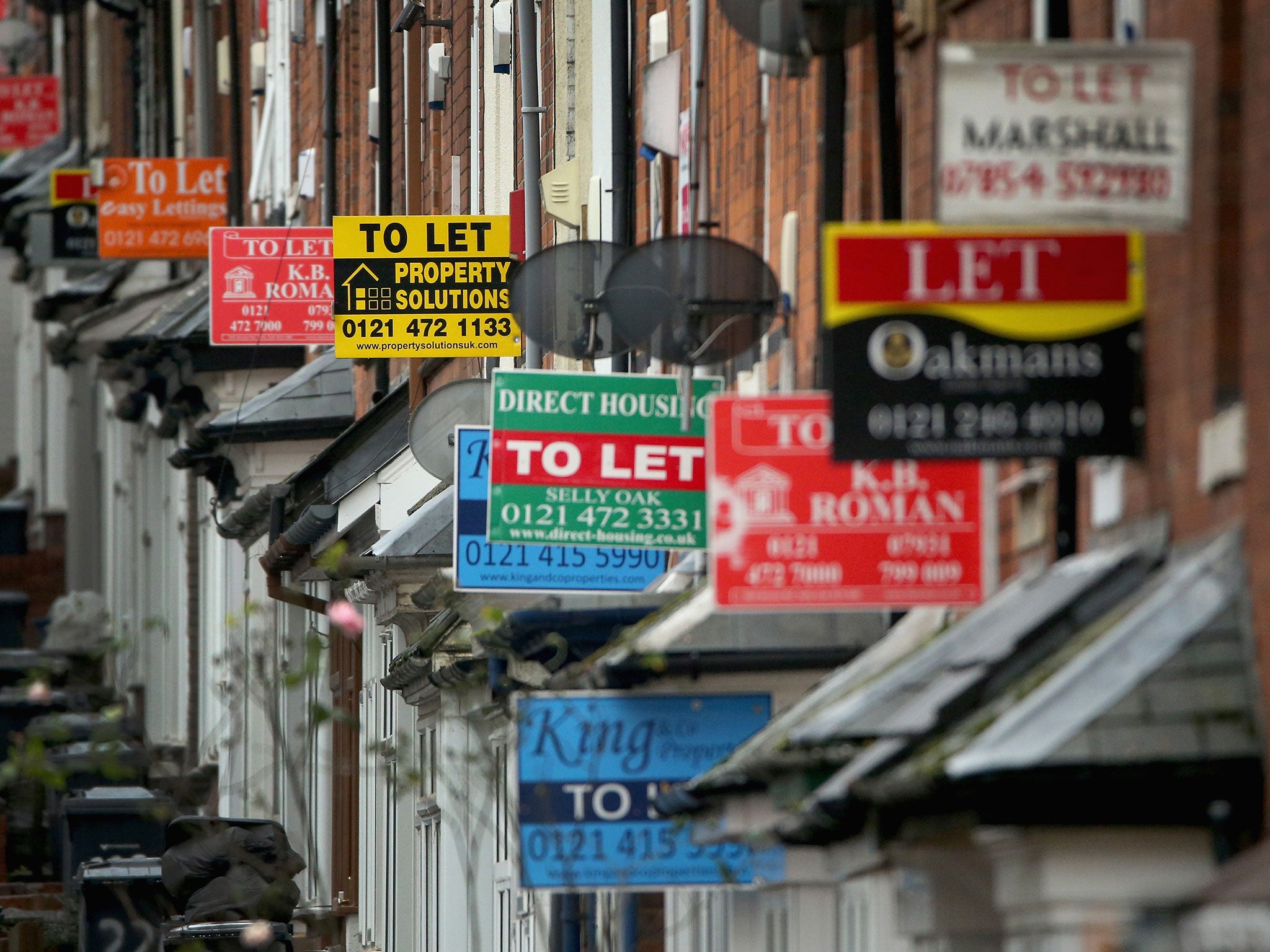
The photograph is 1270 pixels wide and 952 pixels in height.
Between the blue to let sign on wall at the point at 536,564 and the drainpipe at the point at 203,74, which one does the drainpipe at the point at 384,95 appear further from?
the drainpipe at the point at 203,74

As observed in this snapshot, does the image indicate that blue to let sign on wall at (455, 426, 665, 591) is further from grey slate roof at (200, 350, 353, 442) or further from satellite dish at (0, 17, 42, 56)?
satellite dish at (0, 17, 42, 56)

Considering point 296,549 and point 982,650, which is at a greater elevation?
point 296,549

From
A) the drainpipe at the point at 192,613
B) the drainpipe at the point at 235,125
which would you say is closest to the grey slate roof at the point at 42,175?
the drainpipe at the point at 192,613

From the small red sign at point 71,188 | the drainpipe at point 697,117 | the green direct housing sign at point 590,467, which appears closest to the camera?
the green direct housing sign at point 590,467

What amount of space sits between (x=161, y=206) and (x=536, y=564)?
54.7 ft

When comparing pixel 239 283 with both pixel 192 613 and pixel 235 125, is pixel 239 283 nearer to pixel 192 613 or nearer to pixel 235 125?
pixel 235 125

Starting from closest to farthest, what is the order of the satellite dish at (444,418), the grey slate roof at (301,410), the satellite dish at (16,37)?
the satellite dish at (444,418), the grey slate roof at (301,410), the satellite dish at (16,37)

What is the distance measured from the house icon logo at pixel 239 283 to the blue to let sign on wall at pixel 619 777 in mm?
10801

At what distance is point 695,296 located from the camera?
38.2 feet

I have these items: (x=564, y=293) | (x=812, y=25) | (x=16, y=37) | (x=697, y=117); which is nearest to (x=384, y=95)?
(x=564, y=293)

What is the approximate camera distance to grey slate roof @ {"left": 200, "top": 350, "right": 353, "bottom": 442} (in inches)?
995

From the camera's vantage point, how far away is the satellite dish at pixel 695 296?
456 inches

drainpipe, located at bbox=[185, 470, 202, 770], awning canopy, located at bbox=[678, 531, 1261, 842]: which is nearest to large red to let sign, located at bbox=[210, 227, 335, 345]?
drainpipe, located at bbox=[185, 470, 202, 770]

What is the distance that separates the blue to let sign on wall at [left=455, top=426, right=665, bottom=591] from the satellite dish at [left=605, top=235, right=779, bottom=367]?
1459mm
